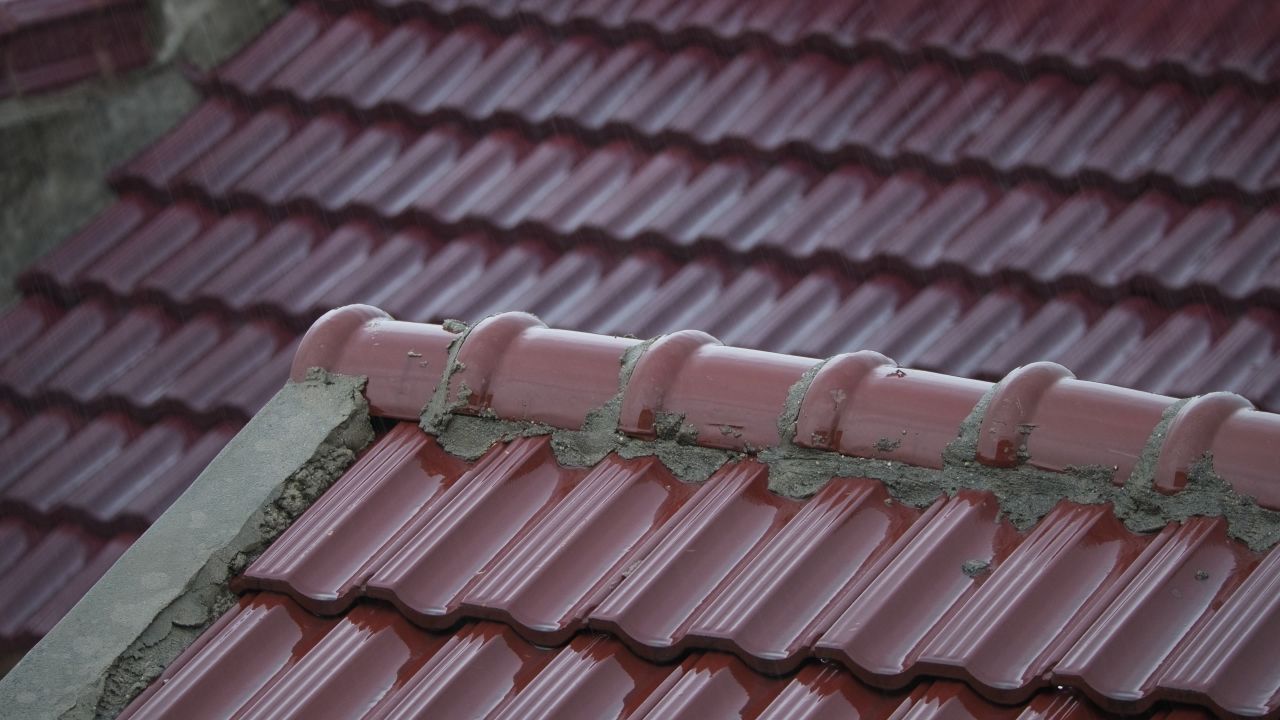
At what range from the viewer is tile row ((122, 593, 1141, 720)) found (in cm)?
190

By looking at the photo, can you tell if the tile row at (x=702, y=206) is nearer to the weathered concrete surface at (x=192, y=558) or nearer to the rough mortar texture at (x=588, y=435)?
the rough mortar texture at (x=588, y=435)

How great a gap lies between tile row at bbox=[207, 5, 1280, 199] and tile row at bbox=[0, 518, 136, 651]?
166cm

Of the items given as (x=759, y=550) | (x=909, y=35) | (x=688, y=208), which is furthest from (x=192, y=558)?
(x=909, y=35)

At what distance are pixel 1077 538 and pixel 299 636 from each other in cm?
114

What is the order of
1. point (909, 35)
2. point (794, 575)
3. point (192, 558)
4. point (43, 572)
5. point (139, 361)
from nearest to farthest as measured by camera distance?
point (794, 575), point (192, 558), point (43, 572), point (139, 361), point (909, 35)

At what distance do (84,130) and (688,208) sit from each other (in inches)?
83.7

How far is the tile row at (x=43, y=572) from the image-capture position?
3.90m

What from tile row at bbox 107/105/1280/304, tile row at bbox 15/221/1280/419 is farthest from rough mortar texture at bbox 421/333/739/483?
tile row at bbox 107/105/1280/304

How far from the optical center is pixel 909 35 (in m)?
4.52

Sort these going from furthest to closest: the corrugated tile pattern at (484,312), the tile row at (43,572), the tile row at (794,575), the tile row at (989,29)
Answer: the tile row at (989,29) → the tile row at (43,572) → the corrugated tile pattern at (484,312) → the tile row at (794,575)

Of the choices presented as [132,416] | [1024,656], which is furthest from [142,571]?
[132,416]

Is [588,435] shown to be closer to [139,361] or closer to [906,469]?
[906,469]

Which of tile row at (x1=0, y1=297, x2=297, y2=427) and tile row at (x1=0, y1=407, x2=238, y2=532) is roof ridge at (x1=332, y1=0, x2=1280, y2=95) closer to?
tile row at (x1=0, y1=297, x2=297, y2=427)

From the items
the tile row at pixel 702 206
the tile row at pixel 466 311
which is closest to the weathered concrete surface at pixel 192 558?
the tile row at pixel 466 311
